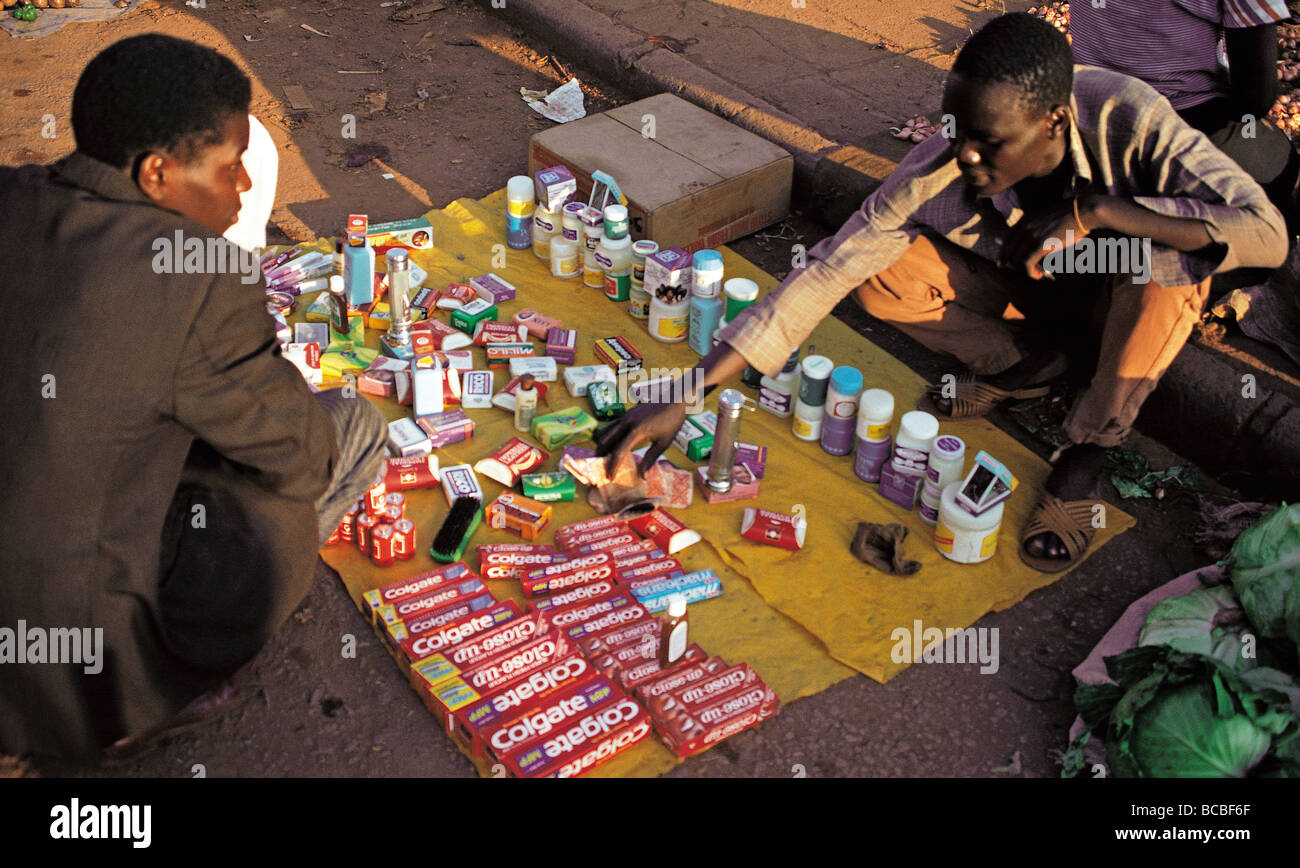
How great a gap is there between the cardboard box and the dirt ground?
200mm

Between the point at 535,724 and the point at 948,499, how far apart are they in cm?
157

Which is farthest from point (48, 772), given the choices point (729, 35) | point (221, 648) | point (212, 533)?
point (729, 35)

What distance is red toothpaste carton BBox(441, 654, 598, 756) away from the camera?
3025 mm

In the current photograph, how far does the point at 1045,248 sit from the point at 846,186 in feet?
6.40

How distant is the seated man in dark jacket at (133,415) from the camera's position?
2.37m

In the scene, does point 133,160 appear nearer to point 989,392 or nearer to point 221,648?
point 221,648

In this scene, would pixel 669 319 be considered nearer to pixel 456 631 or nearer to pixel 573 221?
pixel 573 221

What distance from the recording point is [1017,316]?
4176 millimetres

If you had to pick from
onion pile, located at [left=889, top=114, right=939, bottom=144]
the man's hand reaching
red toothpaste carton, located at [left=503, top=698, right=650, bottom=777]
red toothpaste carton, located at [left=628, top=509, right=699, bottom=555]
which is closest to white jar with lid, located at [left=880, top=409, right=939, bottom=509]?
red toothpaste carton, located at [left=628, top=509, right=699, bottom=555]

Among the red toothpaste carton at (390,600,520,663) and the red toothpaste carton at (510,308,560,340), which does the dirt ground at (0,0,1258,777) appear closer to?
the red toothpaste carton at (390,600,520,663)

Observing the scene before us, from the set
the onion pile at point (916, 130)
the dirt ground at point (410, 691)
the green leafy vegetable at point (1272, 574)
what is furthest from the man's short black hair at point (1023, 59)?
the onion pile at point (916, 130)

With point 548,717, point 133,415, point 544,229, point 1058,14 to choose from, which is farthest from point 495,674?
point 1058,14

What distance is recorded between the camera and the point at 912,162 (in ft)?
12.1

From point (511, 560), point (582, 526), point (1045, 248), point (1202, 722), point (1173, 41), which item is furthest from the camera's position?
point (1173, 41)
